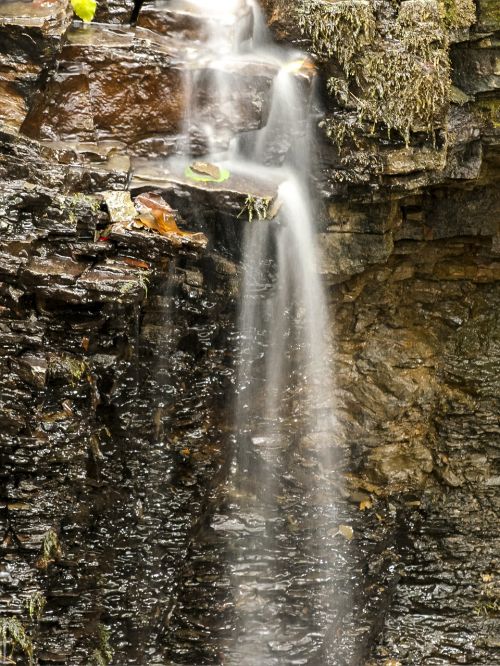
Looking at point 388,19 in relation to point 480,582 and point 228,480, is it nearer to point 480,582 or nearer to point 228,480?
point 228,480

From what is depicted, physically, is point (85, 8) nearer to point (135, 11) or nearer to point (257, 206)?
point (135, 11)

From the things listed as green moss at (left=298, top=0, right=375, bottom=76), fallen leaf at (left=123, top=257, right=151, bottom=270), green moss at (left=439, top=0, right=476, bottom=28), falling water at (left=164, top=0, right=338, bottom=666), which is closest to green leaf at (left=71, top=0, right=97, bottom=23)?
falling water at (left=164, top=0, right=338, bottom=666)

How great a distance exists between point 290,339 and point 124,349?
6.56ft

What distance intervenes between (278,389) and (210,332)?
1200 millimetres

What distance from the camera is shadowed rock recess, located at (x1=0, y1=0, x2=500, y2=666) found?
5707mm

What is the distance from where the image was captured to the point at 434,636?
7.73 metres

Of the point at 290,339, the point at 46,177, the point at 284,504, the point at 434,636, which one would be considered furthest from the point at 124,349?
the point at 434,636

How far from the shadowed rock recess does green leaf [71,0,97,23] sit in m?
0.08

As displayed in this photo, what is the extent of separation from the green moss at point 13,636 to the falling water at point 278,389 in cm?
219

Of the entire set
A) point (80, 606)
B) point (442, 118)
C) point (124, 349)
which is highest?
point (442, 118)

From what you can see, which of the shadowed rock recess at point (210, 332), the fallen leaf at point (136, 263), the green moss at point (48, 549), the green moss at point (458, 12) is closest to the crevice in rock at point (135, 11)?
the shadowed rock recess at point (210, 332)

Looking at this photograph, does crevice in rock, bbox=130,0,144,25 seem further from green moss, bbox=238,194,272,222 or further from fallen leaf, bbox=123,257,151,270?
fallen leaf, bbox=123,257,151,270

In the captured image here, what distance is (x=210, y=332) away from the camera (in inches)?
277

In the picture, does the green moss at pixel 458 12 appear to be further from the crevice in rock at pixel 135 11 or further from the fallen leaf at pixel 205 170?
the crevice in rock at pixel 135 11
